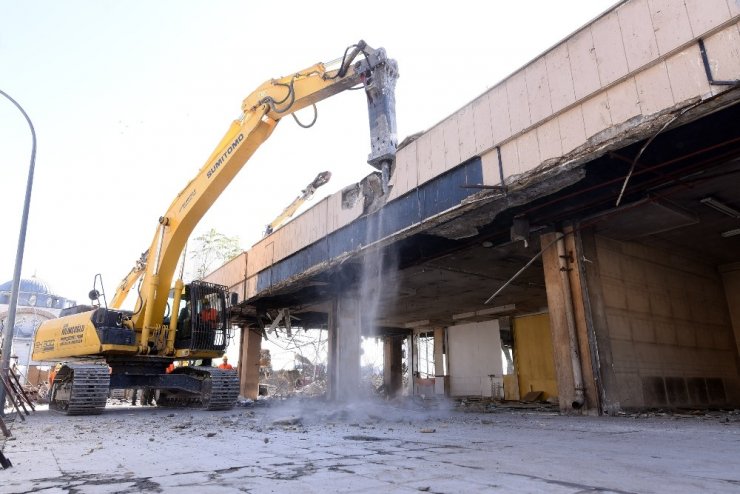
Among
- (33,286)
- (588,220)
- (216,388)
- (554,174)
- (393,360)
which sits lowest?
(216,388)

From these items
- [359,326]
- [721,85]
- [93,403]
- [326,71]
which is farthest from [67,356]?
[721,85]

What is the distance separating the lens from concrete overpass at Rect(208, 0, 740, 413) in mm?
6816

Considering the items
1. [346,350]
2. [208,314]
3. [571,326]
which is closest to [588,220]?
[571,326]

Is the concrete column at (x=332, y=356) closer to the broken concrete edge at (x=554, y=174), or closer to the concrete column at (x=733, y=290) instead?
the broken concrete edge at (x=554, y=174)

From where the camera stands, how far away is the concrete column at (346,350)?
14.6 m

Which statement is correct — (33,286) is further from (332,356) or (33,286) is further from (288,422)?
(288,422)

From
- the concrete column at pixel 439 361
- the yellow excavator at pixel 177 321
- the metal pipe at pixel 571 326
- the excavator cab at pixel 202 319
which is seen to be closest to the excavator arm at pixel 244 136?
the yellow excavator at pixel 177 321

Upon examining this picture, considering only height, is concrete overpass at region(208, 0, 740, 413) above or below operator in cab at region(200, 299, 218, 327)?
above

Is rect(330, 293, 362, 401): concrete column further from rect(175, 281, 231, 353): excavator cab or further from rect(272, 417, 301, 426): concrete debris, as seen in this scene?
rect(272, 417, 301, 426): concrete debris

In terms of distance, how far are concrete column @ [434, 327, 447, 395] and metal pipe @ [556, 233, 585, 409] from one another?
576 inches

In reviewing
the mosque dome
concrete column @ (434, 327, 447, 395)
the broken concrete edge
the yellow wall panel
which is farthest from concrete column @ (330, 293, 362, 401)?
the mosque dome

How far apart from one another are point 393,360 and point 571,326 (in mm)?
18060

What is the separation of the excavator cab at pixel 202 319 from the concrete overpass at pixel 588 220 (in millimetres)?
2681

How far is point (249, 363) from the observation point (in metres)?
20.5
